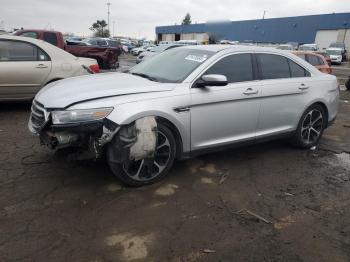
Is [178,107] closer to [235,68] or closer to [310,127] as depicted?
[235,68]

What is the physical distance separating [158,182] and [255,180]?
1.27m

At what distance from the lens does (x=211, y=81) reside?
4234 millimetres

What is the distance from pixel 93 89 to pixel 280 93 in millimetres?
2722

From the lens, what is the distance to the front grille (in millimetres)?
4102

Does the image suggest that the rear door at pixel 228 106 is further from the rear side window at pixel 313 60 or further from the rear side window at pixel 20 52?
the rear side window at pixel 313 60

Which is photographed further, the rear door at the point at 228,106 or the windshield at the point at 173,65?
the windshield at the point at 173,65

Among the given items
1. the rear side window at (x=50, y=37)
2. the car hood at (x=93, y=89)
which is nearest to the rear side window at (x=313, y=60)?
the rear side window at (x=50, y=37)

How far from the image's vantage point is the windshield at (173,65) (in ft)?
14.8

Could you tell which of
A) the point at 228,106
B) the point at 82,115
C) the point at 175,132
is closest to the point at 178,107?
the point at 175,132

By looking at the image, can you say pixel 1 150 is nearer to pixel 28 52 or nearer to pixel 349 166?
pixel 28 52

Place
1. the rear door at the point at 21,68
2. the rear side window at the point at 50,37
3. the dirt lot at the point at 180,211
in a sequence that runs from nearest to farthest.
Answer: the dirt lot at the point at 180,211 < the rear door at the point at 21,68 < the rear side window at the point at 50,37

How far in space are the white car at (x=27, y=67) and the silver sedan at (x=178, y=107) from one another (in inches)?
112

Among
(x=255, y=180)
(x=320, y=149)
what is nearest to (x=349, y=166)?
(x=320, y=149)

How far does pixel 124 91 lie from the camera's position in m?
4.00
